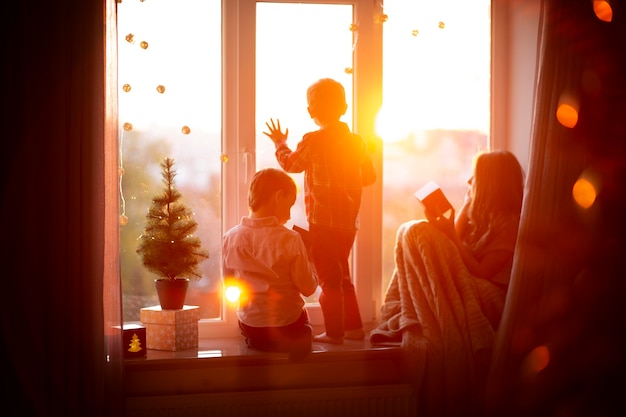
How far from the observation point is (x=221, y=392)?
2588mm

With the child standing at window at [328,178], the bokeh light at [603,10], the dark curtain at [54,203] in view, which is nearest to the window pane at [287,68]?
the child standing at window at [328,178]

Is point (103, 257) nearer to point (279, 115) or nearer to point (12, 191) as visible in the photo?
point (12, 191)

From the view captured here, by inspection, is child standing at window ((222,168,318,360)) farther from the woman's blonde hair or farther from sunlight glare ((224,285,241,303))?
the woman's blonde hair

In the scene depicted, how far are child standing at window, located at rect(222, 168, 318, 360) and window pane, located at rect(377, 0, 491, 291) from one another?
572 millimetres

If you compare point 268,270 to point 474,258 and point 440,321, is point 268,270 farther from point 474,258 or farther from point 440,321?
point 474,258

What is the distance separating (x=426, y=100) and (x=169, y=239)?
1196mm

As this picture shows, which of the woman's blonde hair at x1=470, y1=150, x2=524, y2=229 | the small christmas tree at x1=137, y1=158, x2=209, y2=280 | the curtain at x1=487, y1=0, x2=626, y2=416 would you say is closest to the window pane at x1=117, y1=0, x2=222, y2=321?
the small christmas tree at x1=137, y1=158, x2=209, y2=280

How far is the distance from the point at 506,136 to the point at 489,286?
816 millimetres

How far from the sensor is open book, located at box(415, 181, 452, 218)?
A: 2750mm

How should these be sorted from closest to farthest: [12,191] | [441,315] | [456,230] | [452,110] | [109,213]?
[12,191] → [109,213] → [441,315] → [456,230] → [452,110]

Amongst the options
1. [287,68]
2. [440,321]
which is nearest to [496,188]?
[440,321]

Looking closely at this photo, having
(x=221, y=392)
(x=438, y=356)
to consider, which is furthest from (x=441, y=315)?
(x=221, y=392)

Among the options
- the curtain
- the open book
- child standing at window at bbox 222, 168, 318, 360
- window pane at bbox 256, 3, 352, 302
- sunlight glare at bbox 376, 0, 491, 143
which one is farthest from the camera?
sunlight glare at bbox 376, 0, 491, 143

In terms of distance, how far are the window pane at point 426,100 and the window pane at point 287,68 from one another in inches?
10.7
